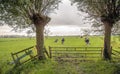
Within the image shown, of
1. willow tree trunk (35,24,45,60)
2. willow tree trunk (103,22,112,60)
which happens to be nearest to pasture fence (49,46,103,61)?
willow tree trunk (35,24,45,60)

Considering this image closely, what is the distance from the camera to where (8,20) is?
25094 millimetres

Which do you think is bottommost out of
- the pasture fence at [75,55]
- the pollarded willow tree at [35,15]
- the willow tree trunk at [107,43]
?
the pasture fence at [75,55]

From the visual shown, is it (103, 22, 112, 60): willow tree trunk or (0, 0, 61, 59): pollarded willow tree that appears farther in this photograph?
(103, 22, 112, 60): willow tree trunk

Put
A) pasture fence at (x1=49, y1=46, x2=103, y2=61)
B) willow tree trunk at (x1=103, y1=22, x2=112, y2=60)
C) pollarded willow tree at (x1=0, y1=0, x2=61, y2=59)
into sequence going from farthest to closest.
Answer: pasture fence at (x1=49, y1=46, x2=103, y2=61) → willow tree trunk at (x1=103, y1=22, x2=112, y2=60) → pollarded willow tree at (x1=0, y1=0, x2=61, y2=59)

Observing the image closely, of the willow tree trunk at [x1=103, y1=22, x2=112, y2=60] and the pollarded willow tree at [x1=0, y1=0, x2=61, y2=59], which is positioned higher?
the pollarded willow tree at [x1=0, y1=0, x2=61, y2=59]

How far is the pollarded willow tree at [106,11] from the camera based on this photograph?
2328 cm

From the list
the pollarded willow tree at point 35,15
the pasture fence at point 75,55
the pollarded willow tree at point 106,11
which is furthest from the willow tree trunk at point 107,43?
the pollarded willow tree at point 35,15

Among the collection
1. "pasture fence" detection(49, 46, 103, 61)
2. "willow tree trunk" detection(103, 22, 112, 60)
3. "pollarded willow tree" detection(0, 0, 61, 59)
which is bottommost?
"pasture fence" detection(49, 46, 103, 61)

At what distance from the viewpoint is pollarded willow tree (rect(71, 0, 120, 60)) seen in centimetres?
2328

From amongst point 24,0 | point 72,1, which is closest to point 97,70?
point 24,0

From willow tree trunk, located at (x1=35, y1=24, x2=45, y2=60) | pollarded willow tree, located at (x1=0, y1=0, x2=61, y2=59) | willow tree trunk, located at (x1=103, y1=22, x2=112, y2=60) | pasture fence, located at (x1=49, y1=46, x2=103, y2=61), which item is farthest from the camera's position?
pasture fence, located at (x1=49, y1=46, x2=103, y2=61)

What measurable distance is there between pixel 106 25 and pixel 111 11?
1706 mm

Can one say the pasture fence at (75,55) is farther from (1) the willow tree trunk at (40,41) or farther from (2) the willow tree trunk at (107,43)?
(2) the willow tree trunk at (107,43)

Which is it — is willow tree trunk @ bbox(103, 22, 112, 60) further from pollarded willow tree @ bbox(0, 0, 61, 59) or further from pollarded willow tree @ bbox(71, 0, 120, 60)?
pollarded willow tree @ bbox(0, 0, 61, 59)
